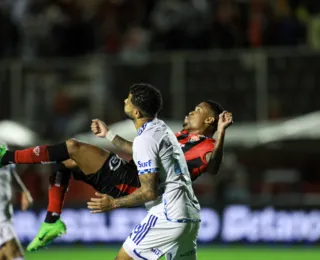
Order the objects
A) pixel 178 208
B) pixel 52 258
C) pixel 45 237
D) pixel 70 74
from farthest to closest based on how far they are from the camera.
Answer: pixel 70 74 < pixel 52 258 < pixel 45 237 < pixel 178 208

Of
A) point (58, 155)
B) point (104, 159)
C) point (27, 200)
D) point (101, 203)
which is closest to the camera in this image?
point (101, 203)

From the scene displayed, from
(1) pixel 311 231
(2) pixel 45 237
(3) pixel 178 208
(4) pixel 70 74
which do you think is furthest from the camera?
(4) pixel 70 74

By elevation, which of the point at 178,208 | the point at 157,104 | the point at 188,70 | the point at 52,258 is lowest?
the point at 52,258

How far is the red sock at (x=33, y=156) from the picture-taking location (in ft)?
27.1

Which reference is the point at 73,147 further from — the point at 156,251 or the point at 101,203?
the point at 156,251

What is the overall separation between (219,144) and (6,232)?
2853 mm

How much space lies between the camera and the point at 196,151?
29.6ft

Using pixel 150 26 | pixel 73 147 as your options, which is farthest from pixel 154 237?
pixel 150 26

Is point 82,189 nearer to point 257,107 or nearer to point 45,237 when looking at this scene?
point 257,107

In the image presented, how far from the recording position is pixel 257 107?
632 inches

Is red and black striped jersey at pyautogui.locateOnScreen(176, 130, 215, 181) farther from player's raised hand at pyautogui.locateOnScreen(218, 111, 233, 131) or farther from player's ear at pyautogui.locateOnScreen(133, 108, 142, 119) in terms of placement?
player's ear at pyautogui.locateOnScreen(133, 108, 142, 119)

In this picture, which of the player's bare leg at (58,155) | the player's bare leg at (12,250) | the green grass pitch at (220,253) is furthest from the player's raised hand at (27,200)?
the green grass pitch at (220,253)

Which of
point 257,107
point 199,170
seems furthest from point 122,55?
point 199,170

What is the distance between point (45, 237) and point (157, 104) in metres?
1.70
